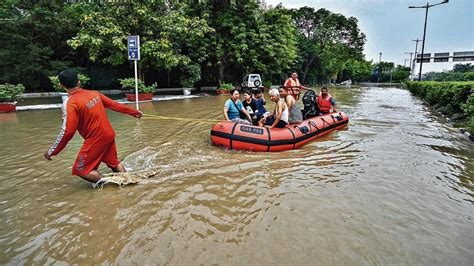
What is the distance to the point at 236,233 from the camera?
8.91 ft

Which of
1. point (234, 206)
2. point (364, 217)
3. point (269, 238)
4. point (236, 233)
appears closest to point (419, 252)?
point (364, 217)

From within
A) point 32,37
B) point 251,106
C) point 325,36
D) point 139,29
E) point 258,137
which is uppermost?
point 325,36

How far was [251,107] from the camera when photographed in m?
6.78

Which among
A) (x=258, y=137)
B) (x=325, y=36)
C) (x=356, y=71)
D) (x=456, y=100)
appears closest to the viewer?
(x=258, y=137)

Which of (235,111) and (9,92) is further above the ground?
(9,92)

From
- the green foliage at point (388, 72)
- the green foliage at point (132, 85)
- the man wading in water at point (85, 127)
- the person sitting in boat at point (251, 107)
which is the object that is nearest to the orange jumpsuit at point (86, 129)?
the man wading in water at point (85, 127)

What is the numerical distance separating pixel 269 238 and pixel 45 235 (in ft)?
7.19

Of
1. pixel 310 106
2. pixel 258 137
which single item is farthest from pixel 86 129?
pixel 310 106

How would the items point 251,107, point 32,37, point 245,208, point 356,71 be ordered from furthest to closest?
point 356,71
point 32,37
point 251,107
point 245,208

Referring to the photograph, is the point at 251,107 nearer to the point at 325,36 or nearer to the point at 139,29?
the point at 139,29

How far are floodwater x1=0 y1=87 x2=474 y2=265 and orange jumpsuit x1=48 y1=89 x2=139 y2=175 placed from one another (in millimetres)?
490

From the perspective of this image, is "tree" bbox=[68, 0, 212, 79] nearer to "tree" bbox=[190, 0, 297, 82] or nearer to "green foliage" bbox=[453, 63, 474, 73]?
"tree" bbox=[190, 0, 297, 82]

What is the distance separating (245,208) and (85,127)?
2.16 metres

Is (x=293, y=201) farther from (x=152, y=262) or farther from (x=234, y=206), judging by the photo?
(x=152, y=262)
